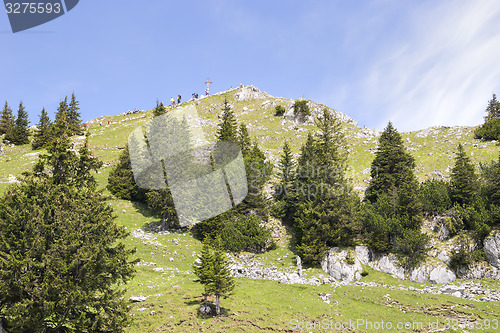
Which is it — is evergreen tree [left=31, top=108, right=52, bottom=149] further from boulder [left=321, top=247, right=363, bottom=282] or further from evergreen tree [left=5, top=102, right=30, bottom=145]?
boulder [left=321, top=247, right=363, bottom=282]

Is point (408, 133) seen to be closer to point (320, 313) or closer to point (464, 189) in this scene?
point (464, 189)

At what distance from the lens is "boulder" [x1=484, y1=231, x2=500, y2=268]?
32.8 meters

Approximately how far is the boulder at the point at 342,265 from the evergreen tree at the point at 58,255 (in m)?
27.4

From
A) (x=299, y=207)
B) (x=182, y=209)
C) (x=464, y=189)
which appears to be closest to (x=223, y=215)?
(x=182, y=209)

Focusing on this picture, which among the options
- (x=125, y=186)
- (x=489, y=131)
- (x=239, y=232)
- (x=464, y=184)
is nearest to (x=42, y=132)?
(x=125, y=186)

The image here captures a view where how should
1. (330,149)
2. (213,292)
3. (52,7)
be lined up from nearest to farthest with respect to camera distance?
(52,7) < (213,292) < (330,149)

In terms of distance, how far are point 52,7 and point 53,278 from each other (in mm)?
14975

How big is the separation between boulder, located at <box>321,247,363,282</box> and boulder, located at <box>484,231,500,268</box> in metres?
14.7

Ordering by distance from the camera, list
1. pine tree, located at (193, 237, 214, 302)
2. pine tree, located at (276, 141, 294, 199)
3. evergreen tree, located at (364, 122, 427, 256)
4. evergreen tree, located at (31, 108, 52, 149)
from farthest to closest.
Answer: evergreen tree, located at (31, 108, 52, 149), pine tree, located at (276, 141, 294, 199), evergreen tree, located at (364, 122, 427, 256), pine tree, located at (193, 237, 214, 302)

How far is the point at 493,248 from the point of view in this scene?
33406 mm

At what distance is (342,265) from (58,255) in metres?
32.0

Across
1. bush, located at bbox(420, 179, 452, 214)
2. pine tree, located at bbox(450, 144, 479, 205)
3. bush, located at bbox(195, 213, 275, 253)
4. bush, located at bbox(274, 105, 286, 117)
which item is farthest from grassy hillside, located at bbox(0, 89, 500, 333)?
bush, located at bbox(274, 105, 286, 117)

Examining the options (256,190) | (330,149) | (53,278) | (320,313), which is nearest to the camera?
(53,278)

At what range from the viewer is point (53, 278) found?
48.3 ft
